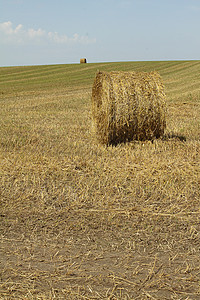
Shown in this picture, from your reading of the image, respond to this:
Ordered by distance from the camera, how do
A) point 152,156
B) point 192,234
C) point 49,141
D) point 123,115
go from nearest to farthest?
point 192,234 → point 152,156 → point 123,115 → point 49,141

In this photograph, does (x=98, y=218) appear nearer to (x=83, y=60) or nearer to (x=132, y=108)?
(x=132, y=108)

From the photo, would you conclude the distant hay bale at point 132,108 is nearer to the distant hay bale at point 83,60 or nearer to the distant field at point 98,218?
the distant field at point 98,218

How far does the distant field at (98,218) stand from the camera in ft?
9.45

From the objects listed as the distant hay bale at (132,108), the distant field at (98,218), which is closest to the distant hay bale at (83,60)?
the distant field at (98,218)

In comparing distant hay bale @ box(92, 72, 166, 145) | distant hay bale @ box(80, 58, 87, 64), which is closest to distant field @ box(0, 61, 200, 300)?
distant hay bale @ box(92, 72, 166, 145)

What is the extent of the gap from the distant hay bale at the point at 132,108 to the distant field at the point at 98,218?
0.25 m

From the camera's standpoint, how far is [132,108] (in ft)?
23.3

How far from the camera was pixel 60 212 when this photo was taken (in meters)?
4.33

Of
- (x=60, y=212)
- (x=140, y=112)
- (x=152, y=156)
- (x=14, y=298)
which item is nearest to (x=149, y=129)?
(x=140, y=112)

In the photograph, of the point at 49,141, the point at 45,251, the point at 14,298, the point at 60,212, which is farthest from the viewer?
the point at 49,141

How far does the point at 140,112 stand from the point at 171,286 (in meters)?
4.67

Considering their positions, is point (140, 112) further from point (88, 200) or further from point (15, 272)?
point (15, 272)

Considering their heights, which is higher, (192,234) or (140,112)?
(140,112)

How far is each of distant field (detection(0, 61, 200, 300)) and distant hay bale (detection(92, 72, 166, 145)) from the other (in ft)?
0.82
